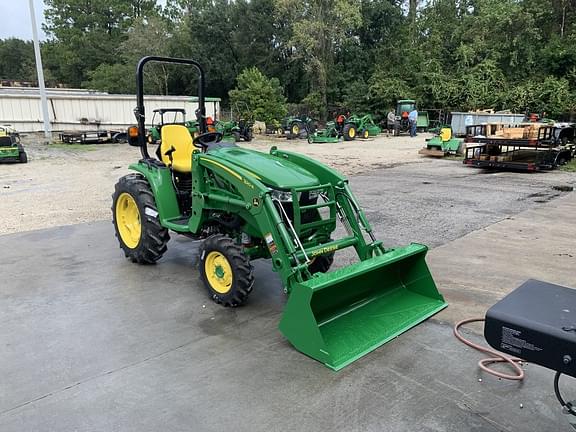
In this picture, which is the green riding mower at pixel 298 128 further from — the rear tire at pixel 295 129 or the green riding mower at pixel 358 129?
the green riding mower at pixel 358 129

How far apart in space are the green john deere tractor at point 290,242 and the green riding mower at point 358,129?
1748 cm

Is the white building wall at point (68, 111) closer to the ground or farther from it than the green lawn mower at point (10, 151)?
farther from it

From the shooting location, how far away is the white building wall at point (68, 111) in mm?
21781

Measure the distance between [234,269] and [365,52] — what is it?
35379 mm

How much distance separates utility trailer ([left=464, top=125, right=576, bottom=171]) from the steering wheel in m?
9.31

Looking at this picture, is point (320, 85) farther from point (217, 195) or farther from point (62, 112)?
point (217, 195)

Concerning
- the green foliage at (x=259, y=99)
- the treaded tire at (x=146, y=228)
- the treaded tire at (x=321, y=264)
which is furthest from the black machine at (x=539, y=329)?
the green foliage at (x=259, y=99)

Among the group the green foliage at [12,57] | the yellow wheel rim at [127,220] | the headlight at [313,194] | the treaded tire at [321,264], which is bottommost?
the treaded tire at [321,264]

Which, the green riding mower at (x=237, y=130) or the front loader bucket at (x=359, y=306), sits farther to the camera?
the green riding mower at (x=237, y=130)

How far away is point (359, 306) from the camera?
3740 millimetres

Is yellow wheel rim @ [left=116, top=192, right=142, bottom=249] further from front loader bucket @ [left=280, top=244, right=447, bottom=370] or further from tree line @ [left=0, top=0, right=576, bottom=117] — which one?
tree line @ [left=0, top=0, right=576, bottom=117]

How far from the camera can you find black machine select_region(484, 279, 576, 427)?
64.0 inches

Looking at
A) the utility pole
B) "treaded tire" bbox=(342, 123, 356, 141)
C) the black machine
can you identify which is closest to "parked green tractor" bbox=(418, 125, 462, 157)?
"treaded tire" bbox=(342, 123, 356, 141)

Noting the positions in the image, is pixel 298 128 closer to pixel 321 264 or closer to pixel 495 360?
pixel 321 264
